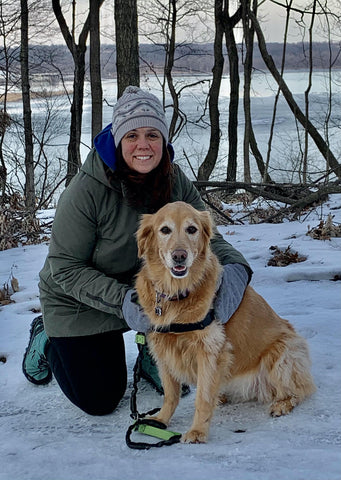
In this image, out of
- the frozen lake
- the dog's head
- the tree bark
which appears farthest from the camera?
the frozen lake

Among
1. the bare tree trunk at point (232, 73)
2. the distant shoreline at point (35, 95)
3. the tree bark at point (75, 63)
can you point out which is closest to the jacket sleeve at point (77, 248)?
the distant shoreline at point (35, 95)

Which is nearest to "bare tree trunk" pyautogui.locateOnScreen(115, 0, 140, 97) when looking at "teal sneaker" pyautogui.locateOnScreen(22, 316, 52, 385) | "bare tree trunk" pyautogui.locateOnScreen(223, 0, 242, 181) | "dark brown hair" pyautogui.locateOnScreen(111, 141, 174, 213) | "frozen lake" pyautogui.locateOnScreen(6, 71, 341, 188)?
"frozen lake" pyautogui.locateOnScreen(6, 71, 341, 188)

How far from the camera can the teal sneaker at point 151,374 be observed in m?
3.29

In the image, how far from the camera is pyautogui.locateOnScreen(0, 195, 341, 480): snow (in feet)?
7.00

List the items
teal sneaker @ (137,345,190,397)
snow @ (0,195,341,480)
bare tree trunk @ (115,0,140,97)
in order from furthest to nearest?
bare tree trunk @ (115,0,140,97), teal sneaker @ (137,345,190,397), snow @ (0,195,341,480)

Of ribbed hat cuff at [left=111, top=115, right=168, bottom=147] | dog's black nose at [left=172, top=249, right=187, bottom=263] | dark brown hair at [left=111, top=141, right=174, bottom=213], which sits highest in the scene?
ribbed hat cuff at [left=111, top=115, right=168, bottom=147]

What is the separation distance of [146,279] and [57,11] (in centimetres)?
1336

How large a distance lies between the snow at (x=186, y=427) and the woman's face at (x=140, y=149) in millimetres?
1458

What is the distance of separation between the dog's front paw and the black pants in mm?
640

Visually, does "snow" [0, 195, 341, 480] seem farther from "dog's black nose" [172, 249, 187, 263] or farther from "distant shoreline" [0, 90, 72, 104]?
"distant shoreline" [0, 90, 72, 104]

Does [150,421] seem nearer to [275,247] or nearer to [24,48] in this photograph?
[275,247]

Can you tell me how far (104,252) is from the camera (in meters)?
3.19

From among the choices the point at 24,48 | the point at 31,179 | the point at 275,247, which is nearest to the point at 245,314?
the point at 275,247

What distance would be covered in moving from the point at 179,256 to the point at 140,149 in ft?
2.74
